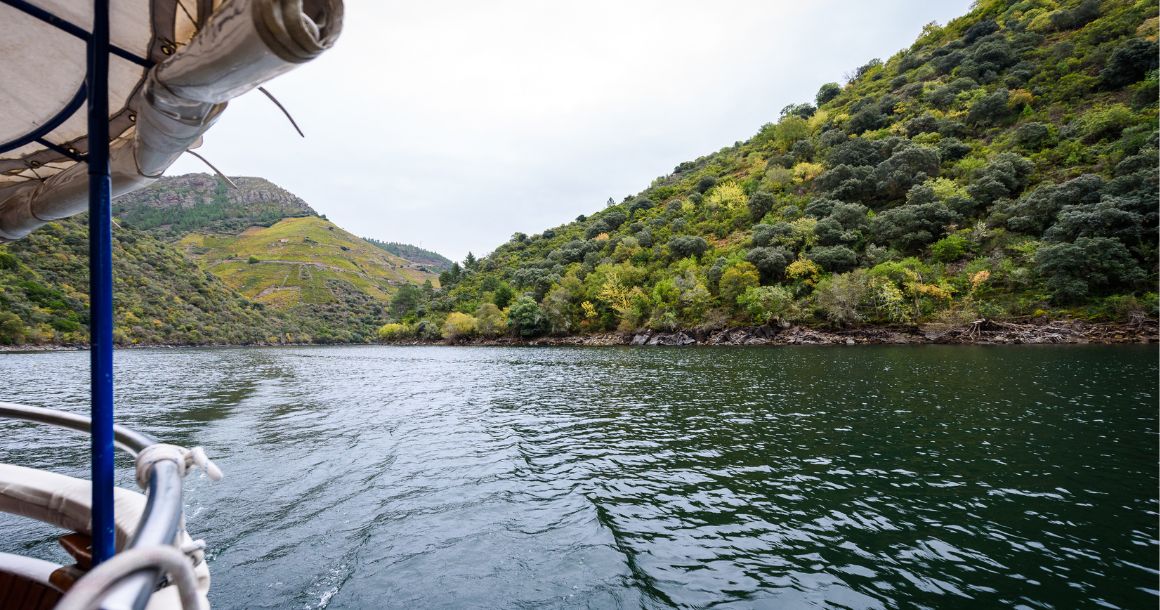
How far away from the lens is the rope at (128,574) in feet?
3.70

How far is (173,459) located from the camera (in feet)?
7.40

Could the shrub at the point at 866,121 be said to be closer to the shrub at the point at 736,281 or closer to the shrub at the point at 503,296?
the shrub at the point at 736,281

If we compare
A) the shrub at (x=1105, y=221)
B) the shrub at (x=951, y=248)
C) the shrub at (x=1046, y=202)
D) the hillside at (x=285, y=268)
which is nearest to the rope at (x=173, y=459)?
the shrub at (x=1105, y=221)

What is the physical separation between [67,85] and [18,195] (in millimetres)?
1542

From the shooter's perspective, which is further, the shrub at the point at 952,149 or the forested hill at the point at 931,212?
the shrub at the point at 952,149

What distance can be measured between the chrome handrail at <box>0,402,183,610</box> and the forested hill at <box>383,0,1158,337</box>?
5028cm

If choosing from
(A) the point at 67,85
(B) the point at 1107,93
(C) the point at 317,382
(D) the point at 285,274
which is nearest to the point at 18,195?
(A) the point at 67,85

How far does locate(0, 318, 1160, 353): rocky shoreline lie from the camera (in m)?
31.4

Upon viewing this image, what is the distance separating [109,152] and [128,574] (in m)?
2.77

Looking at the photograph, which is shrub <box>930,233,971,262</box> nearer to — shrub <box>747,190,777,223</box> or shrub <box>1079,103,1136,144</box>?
shrub <box>1079,103,1136,144</box>

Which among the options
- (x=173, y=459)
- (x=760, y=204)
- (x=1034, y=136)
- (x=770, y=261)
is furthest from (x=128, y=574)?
(x=760, y=204)

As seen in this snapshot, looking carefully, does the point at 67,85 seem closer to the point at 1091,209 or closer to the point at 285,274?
the point at 1091,209

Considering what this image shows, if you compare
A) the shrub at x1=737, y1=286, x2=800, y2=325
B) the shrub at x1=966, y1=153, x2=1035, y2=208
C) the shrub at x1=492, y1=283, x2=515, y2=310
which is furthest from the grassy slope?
the shrub at x1=966, y1=153, x2=1035, y2=208

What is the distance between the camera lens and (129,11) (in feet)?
8.85
